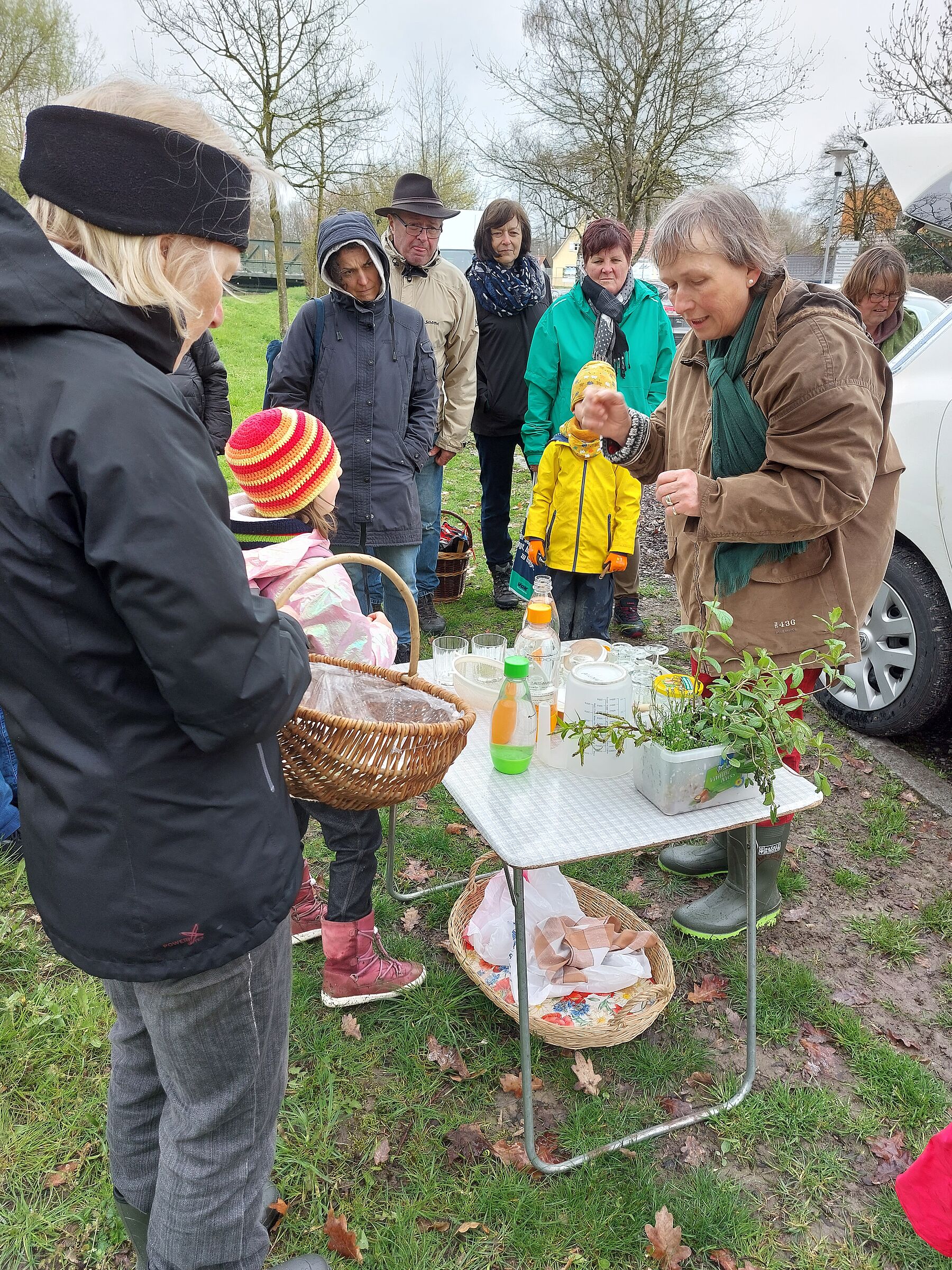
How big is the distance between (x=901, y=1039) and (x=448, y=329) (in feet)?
13.0

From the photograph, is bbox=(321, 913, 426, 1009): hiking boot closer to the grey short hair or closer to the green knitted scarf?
the green knitted scarf

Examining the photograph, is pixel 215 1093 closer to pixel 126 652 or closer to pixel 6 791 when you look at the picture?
pixel 126 652

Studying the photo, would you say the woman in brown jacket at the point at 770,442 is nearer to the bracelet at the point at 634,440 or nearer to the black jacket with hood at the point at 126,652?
the bracelet at the point at 634,440

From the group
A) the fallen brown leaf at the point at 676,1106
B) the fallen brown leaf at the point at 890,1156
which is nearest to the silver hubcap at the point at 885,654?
the fallen brown leaf at the point at 890,1156

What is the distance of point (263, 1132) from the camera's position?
1413mm

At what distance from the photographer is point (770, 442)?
86.4 inches

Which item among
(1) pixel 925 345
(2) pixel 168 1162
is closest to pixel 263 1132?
(2) pixel 168 1162

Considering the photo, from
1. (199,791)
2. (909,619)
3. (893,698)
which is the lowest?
(893,698)

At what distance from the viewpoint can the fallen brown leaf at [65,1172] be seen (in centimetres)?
200

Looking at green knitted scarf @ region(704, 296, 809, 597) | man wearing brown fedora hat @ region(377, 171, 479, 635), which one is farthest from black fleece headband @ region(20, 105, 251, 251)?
man wearing brown fedora hat @ region(377, 171, 479, 635)

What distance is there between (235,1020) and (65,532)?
31.4 inches

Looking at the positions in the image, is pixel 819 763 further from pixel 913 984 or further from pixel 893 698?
pixel 913 984

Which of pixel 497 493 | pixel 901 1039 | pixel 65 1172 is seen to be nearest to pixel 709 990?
pixel 901 1039

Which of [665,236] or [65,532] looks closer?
[65,532]
